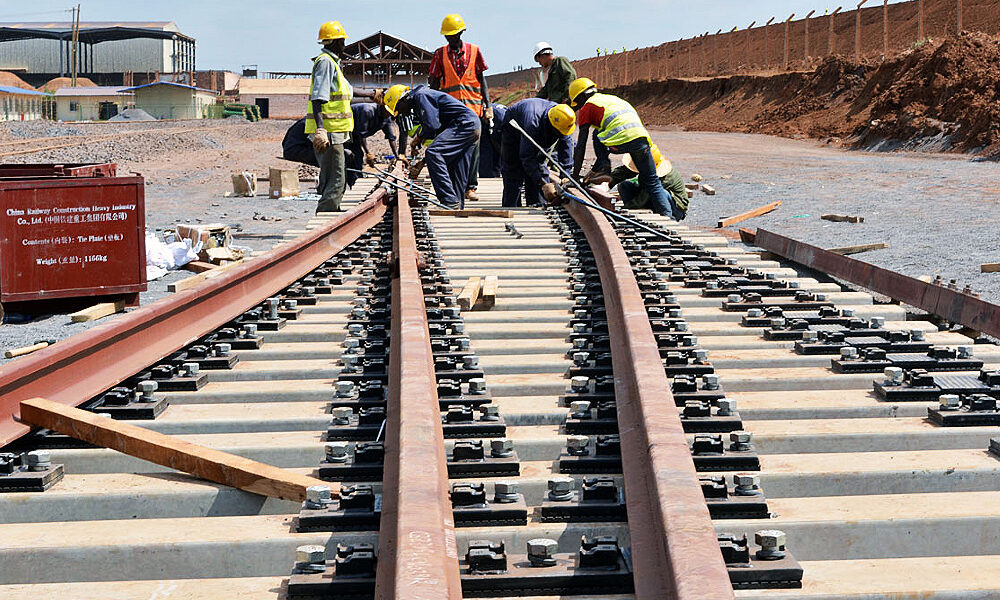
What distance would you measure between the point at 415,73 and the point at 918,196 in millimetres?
47256

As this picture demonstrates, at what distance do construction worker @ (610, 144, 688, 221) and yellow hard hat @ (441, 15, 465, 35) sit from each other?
2251mm

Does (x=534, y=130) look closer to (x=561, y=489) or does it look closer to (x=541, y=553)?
(x=561, y=489)

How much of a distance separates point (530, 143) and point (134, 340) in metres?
6.24

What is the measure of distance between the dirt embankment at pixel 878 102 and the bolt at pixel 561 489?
21.9 m

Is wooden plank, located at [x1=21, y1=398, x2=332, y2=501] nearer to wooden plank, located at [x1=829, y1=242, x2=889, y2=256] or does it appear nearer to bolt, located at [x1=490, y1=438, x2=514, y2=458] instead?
bolt, located at [x1=490, y1=438, x2=514, y2=458]

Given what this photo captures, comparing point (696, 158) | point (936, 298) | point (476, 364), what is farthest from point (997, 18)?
point (476, 364)

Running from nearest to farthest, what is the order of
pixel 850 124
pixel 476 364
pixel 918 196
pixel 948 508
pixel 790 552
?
pixel 790 552 → pixel 948 508 → pixel 476 364 → pixel 918 196 → pixel 850 124

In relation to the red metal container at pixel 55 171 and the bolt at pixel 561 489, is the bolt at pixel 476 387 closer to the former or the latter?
the bolt at pixel 561 489

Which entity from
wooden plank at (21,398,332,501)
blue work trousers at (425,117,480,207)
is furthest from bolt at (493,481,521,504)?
blue work trousers at (425,117,480,207)

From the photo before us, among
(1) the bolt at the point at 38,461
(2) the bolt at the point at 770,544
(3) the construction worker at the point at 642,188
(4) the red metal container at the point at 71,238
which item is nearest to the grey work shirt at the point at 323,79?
(4) the red metal container at the point at 71,238

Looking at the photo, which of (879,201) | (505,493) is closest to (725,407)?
(505,493)

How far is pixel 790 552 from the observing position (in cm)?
264

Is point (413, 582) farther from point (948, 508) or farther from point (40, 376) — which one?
point (40, 376)

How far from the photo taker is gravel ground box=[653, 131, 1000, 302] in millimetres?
10055
